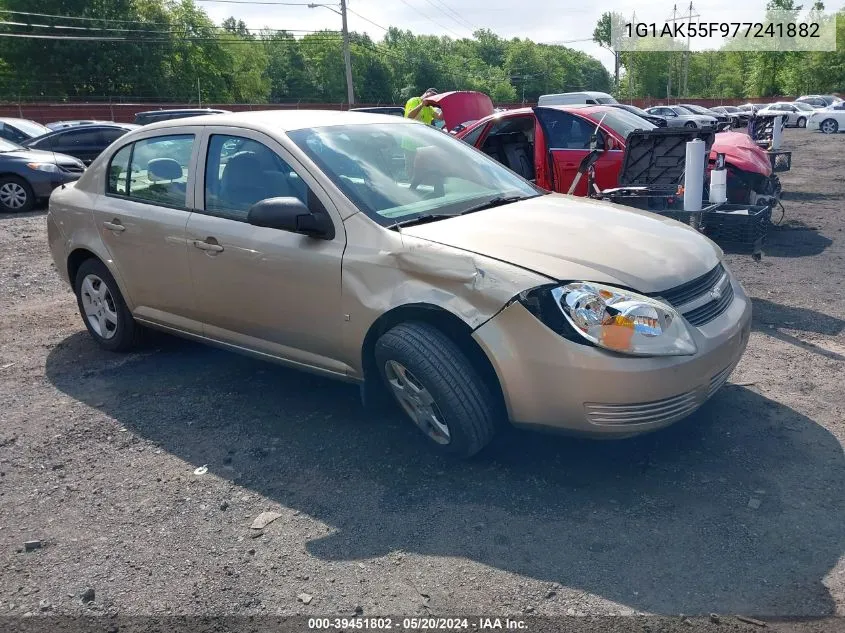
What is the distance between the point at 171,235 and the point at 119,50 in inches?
2134

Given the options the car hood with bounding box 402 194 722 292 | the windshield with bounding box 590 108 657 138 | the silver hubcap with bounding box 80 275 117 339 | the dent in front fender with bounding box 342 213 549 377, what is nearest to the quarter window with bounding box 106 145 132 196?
the silver hubcap with bounding box 80 275 117 339

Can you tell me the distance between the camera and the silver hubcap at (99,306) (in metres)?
5.42

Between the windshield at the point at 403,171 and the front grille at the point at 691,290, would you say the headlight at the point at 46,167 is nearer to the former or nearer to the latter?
the windshield at the point at 403,171

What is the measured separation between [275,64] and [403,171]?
295ft

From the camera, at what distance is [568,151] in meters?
8.93

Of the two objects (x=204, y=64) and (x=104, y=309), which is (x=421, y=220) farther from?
(x=204, y=64)

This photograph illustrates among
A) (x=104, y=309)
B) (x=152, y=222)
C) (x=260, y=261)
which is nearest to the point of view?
(x=260, y=261)

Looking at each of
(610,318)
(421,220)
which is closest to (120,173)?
(421,220)

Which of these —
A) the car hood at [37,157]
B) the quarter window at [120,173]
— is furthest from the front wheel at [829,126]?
the quarter window at [120,173]

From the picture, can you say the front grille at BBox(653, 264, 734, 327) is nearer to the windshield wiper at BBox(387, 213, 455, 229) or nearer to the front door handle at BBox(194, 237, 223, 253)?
the windshield wiper at BBox(387, 213, 455, 229)

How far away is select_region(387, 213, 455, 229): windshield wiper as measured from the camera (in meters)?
3.76

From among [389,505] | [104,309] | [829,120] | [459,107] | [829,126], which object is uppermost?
[459,107]

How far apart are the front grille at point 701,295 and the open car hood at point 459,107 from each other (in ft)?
26.8

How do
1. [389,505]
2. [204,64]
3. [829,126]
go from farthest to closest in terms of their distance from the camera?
[204,64], [829,126], [389,505]
